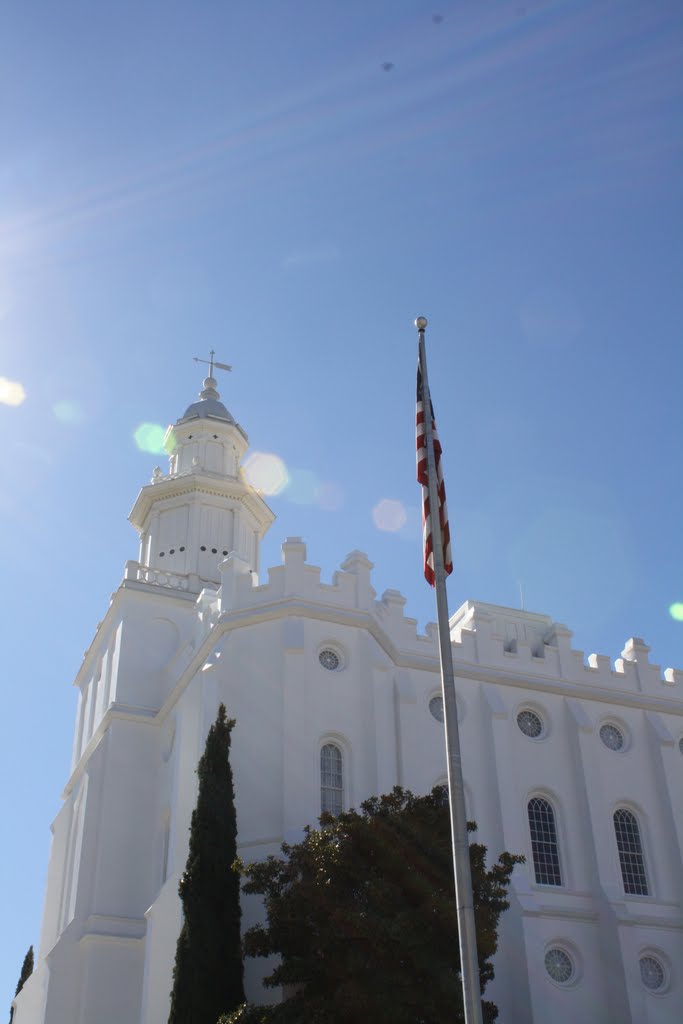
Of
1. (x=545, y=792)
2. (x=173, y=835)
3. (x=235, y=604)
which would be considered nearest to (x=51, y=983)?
(x=173, y=835)

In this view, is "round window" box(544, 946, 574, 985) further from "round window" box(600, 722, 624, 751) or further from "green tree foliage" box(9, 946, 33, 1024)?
"green tree foliage" box(9, 946, 33, 1024)

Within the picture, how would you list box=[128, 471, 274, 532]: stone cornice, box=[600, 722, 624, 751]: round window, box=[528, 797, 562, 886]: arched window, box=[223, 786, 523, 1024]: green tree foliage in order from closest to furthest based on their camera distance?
box=[223, 786, 523, 1024]: green tree foliage
box=[528, 797, 562, 886]: arched window
box=[600, 722, 624, 751]: round window
box=[128, 471, 274, 532]: stone cornice

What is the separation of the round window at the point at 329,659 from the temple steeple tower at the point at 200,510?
9204 millimetres

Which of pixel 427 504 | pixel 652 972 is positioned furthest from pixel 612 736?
pixel 427 504

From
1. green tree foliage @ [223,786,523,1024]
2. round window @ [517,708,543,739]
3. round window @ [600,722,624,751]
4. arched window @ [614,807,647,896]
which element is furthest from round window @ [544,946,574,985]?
round window @ [600,722,624,751]

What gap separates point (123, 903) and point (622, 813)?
585 inches

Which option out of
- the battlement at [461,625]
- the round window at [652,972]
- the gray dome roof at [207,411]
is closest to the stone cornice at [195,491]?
the gray dome roof at [207,411]

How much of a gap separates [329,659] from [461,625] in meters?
8.16

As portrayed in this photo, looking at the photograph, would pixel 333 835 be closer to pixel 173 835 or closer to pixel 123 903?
pixel 173 835

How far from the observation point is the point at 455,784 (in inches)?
618

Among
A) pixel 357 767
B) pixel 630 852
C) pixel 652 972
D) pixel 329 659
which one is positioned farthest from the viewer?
pixel 630 852

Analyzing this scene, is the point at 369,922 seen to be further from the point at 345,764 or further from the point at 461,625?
the point at 461,625

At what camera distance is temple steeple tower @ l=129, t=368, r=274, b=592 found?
3844cm

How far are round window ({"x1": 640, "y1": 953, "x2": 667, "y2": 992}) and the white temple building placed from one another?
7cm
